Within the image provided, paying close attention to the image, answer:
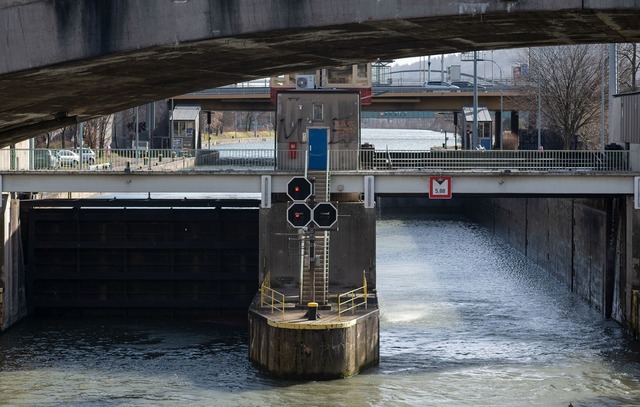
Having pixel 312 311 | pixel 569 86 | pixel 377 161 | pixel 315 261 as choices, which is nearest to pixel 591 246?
pixel 377 161

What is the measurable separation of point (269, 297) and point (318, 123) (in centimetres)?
785

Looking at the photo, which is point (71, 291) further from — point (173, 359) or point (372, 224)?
point (372, 224)

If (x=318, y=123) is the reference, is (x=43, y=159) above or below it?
below

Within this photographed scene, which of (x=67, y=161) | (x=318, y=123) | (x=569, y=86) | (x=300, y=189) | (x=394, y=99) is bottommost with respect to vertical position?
(x=300, y=189)

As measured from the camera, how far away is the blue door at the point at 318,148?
38.0m

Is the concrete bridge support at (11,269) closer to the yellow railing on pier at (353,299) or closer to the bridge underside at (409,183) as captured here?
the bridge underside at (409,183)

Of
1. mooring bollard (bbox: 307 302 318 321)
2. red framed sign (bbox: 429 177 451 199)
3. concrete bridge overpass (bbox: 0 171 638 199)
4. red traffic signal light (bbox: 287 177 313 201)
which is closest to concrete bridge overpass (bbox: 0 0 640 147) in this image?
red traffic signal light (bbox: 287 177 313 201)

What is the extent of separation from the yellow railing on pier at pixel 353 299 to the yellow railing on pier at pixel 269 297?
1654 mm

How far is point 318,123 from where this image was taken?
126ft

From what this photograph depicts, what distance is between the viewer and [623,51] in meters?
70.0

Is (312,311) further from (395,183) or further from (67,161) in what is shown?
(67,161)

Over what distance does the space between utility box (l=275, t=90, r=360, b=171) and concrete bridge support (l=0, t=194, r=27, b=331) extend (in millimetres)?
9248

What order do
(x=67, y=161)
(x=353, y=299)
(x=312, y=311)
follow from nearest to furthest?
1. (x=312, y=311)
2. (x=353, y=299)
3. (x=67, y=161)

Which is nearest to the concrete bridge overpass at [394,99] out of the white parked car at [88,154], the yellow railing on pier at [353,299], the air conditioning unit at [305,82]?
the white parked car at [88,154]
